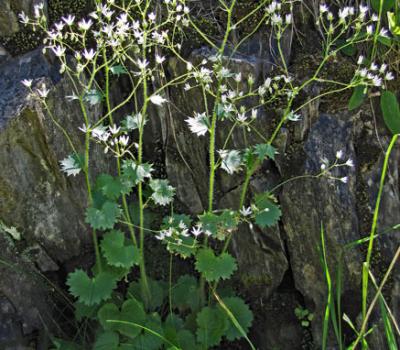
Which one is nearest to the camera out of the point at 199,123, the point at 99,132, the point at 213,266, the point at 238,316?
the point at 99,132

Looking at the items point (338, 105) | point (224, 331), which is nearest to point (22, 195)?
point (224, 331)

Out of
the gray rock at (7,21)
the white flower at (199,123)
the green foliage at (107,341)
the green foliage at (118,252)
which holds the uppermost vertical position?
the gray rock at (7,21)

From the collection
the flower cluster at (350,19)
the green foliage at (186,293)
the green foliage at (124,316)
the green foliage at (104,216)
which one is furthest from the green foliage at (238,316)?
the flower cluster at (350,19)

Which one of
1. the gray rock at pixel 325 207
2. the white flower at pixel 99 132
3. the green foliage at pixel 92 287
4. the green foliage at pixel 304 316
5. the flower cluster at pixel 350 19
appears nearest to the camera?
the flower cluster at pixel 350 19

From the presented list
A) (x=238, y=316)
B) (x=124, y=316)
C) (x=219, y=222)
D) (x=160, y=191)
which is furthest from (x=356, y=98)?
(x=124, y=316)

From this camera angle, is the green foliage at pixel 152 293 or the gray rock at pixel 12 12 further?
the gray rock at pixel 12 12

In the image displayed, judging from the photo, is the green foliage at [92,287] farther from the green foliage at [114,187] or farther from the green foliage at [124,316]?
the green foliage at [114,187]

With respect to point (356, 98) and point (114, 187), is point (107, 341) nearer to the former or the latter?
point (114, 187)

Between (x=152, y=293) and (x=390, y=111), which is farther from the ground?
(x=390, y=111)
